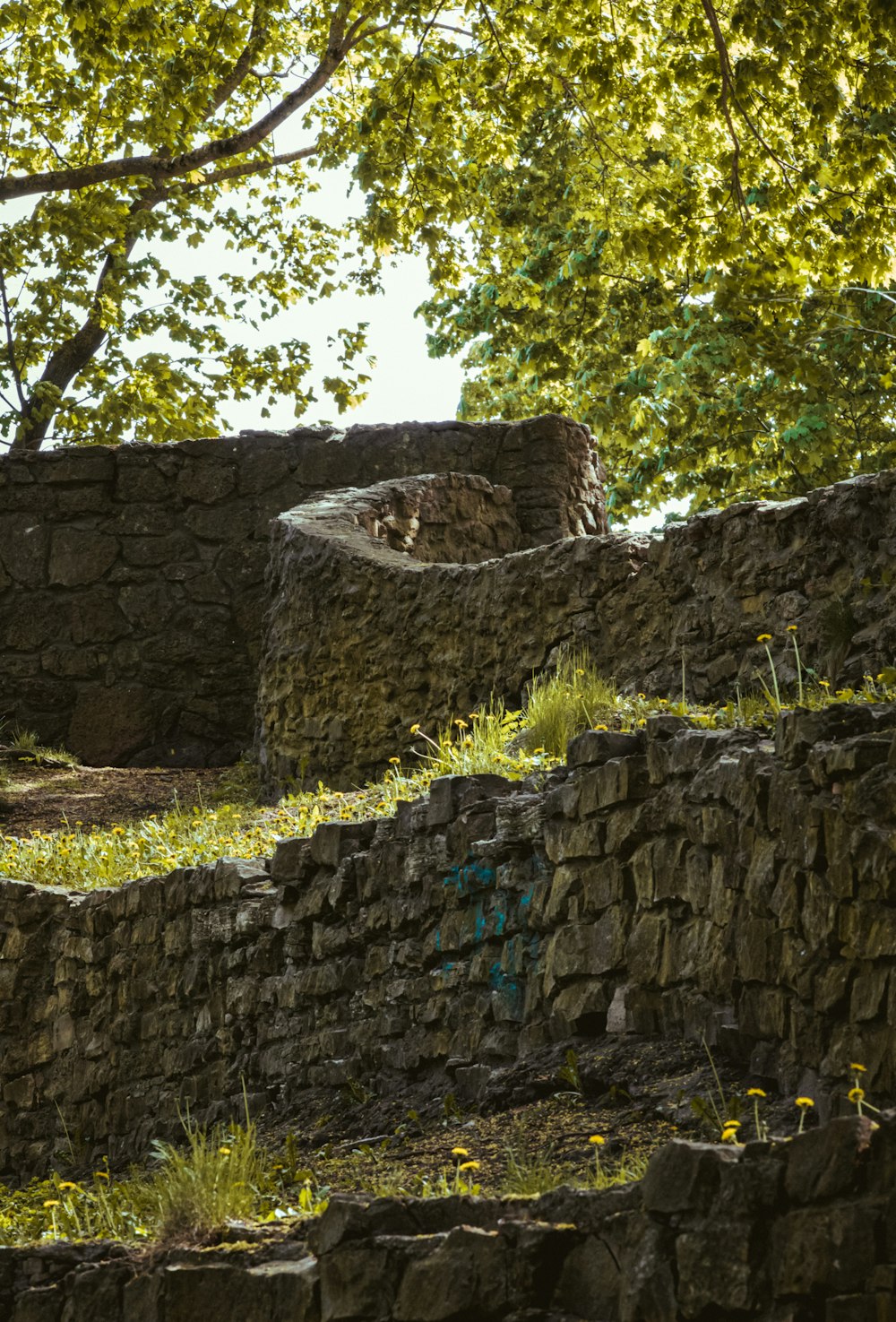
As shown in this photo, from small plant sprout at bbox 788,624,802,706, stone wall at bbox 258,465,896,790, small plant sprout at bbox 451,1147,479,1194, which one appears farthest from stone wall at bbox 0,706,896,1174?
stone wall at bbox 258,465,896,790

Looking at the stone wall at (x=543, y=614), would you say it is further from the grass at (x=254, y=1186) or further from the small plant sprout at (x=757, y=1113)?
the grass at (x=254, y=1186)

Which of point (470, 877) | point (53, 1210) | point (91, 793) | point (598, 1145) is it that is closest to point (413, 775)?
point (470, 877)

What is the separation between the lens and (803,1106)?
3.99 meters

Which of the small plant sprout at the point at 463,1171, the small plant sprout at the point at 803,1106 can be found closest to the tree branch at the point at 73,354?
the small plant sprout at the point at 463,1171

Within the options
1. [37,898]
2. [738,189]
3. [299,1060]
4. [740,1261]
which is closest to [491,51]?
[738,189]

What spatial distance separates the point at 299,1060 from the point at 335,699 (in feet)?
10.9

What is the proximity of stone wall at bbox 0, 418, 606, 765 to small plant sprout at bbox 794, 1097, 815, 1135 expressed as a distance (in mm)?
7773

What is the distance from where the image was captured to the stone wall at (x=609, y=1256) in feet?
10.5

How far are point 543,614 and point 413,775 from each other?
1.13 meters

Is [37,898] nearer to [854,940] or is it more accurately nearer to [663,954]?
[663,954]

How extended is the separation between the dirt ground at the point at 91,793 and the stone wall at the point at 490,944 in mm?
1708

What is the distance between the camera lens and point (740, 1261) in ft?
10.8

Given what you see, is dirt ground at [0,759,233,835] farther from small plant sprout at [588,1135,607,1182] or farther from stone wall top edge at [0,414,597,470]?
small plant sprout at [588,1135,607,1182]

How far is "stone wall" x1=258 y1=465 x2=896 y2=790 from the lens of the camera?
6.65 metres
